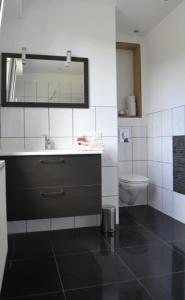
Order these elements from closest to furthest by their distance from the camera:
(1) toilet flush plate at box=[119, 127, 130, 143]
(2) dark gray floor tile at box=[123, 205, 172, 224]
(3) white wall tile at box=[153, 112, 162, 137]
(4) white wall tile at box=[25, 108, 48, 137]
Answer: (4) white wall tile at box=[25, 108, 48, 137] → (2) dark gray floor tile at box=[123, 205, 172, 224] → (3) white wall tile at box=[153, 112, 162, 137] → (1) toilet flush plate at box=[119, 127, 130, 143]

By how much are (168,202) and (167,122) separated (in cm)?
96


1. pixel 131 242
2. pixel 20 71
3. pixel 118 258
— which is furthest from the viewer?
pixel 20 71

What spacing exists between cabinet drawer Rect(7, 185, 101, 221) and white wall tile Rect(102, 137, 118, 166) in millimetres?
509

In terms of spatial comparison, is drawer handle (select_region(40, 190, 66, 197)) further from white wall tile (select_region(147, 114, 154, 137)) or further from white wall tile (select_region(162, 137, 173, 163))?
white wall tile (select_region(147, 114, 154, 137))

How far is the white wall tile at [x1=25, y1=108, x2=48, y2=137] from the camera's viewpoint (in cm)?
248

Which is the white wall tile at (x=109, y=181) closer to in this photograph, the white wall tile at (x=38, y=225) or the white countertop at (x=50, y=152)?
the white countertop at (x=50, y=152)

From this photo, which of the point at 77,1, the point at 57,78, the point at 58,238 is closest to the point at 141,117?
the point at 57,78

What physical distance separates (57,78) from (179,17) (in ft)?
4.87

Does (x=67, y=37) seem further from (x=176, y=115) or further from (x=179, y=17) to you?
(x=176, y=115)

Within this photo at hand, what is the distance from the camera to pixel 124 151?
11.1 feet

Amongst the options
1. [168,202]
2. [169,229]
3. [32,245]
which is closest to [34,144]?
[32,245]

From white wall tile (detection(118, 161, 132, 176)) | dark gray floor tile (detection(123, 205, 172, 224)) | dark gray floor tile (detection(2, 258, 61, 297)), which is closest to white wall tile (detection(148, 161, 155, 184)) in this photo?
white wall tile (detection(118, 161, 132, 176))

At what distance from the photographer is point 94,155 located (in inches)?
87.6

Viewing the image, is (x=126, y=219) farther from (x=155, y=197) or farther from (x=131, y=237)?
(x=155, y=197)
